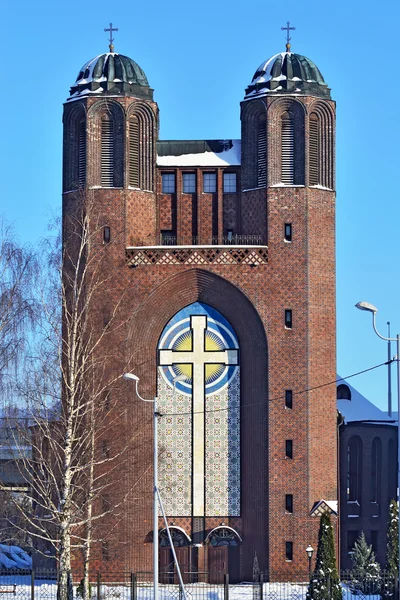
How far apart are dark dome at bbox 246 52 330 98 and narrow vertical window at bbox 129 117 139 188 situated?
190 inches

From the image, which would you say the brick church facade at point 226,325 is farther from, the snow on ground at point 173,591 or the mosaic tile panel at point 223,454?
the snow on ground at point 173,591

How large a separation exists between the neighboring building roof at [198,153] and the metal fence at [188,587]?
16.8 meters

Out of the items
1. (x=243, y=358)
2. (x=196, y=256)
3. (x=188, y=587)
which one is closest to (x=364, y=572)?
(x=188, y=587)

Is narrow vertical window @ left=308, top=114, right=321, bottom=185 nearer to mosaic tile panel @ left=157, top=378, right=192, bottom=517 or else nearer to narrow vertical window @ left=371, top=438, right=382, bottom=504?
mosaic tile panel @ left=157, top=378, right=192, bottom=517

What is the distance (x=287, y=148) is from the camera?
61312 mm

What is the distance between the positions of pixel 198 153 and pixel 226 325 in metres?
7.47

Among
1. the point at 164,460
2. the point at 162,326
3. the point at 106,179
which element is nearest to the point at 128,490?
the point at 164,460

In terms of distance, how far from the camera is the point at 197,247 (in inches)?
2384

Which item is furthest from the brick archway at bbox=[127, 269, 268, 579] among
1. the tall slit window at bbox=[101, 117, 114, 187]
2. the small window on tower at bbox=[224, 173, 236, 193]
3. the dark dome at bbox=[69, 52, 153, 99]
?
the dark dome at bbox=[69, 52, 153, 99]

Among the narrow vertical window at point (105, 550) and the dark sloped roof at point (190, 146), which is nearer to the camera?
the narrow vertical window at point (105, 550)

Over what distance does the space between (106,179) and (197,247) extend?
4.67 metres

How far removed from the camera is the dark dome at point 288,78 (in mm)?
61312

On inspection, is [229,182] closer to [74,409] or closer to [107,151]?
[107,151]

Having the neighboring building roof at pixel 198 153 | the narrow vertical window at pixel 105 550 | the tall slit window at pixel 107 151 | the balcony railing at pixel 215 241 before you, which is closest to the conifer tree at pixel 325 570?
the narrow vertical window at pixel 105 550
